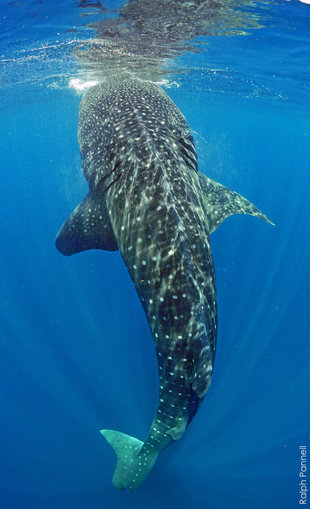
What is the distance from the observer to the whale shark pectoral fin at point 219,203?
466 centimetres

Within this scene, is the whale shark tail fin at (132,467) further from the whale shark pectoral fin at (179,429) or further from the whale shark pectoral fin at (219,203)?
the whale shark pectoral fin at (219,203)

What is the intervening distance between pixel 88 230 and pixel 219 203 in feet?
6.98

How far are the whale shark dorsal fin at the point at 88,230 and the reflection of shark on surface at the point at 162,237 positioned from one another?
0.05 feet

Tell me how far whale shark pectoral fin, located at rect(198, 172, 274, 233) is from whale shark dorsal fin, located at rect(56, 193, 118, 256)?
1.50m

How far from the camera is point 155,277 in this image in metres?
3.41

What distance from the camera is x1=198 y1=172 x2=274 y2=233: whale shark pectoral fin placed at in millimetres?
4660

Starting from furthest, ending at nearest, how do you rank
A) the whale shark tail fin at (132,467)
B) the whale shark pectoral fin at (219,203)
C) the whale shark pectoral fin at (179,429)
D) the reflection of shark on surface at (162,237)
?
the whale shark tail fin at (132,467), the whale shark pectoral fin at (219,203), the whale shark pectoral fin at (179,429), the reflection of shark on surface at (162,237)

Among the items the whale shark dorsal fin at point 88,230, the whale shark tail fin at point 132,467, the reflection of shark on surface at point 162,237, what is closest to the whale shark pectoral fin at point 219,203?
the reflection of shark on surface at point 162,237

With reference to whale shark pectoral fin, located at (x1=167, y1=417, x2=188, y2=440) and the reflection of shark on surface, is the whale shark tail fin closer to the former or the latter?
the reflection of shark on surface

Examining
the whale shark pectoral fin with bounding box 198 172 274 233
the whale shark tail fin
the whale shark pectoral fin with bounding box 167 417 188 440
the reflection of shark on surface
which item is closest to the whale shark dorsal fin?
the reflection of shark on surface

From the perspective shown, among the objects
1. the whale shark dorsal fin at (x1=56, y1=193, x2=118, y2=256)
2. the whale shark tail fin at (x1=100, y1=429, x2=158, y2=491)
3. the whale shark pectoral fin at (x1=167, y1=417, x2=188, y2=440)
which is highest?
the whale shark dorsal fin at (x1=56, y1=193, x2=118, y2=256)

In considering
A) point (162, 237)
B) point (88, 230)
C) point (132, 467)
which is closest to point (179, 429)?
point (132, 467)

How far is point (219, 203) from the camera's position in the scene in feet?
16.0

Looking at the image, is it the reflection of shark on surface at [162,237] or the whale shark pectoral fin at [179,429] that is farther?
the whale shark pectoral fin at [179,429]
